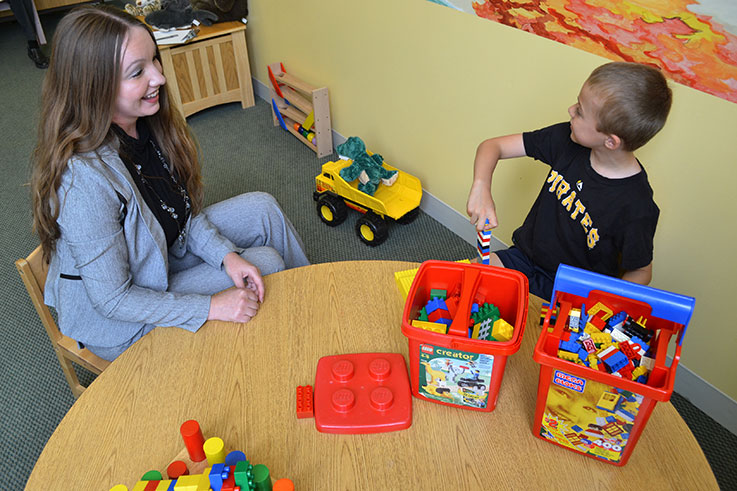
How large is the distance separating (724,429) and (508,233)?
0.92 meters

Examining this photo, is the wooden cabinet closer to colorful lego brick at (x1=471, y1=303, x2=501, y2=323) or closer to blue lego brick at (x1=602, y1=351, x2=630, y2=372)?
colorful lego brick at (x1=471, y1=303, x2=501, y2=323)

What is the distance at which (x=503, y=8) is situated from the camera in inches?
69.5

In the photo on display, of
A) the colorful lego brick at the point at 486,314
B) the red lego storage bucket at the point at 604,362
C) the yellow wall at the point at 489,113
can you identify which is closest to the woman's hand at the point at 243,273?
the colorful lego brick at the point at 486,314

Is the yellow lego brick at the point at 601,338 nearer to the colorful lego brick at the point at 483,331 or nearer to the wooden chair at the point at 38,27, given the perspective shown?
the colorful lego brick at the point at 483,331

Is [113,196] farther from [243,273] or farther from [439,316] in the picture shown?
[439,316]

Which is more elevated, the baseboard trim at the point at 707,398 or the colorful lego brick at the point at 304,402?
the colorful lego brick at the point at 304,402

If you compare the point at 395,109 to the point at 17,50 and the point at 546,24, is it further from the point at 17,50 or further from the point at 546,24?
the point at 17,50

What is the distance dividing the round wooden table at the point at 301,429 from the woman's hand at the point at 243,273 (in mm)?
92

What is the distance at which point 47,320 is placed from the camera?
4.31 feet

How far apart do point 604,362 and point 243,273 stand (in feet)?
2.66

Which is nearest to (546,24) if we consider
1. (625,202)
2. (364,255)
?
(625,202)

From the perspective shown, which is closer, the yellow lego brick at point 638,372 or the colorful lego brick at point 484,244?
the yellow lego brick at point 638,372

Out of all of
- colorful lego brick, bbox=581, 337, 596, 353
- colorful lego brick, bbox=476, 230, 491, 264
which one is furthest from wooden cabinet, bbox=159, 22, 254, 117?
colorful lego brick, bbox=581, 337, 596, 353

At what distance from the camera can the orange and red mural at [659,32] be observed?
1.29m
